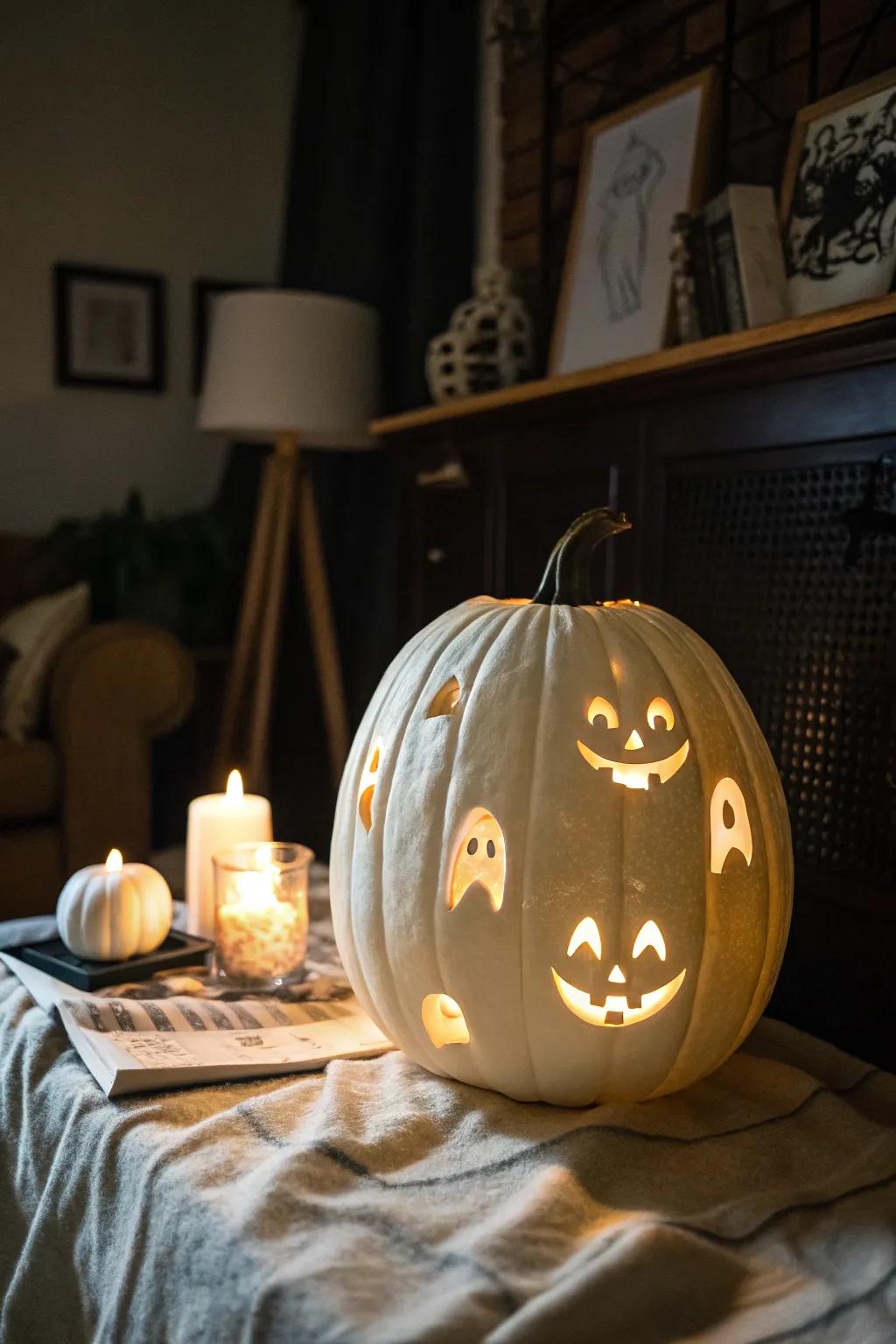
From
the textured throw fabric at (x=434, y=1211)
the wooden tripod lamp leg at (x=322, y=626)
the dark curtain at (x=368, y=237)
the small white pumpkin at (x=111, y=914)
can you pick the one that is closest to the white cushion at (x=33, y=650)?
the wooden tripod lamp leg at (x=322, y=626)

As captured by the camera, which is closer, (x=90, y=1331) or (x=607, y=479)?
(x=90, y=1331)

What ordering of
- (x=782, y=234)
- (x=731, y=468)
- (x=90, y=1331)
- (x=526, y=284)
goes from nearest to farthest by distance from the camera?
(x=90, y=1331) < (x=731, y=468) < (x=782, y=234) < (x=526, y=284)

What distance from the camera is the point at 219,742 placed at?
2799 millimetres

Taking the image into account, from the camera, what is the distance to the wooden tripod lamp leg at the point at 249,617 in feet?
9.02

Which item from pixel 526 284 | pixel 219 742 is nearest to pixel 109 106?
pixel 526 284

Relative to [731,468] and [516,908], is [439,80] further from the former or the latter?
[516,908]

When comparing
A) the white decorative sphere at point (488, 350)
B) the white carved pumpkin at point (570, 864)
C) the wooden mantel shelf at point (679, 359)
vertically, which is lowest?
the white carved pumpkin at point (570, 864)

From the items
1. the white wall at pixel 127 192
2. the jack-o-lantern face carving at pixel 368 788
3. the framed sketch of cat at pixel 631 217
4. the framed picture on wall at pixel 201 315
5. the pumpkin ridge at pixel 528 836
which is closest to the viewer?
the pumpkin ridge at pixel 528 836

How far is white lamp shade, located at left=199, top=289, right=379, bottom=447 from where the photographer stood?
8.32 ft

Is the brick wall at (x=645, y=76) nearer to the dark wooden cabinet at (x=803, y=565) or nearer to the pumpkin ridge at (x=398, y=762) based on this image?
the dark wooden cabinet at (x=803, y=565)

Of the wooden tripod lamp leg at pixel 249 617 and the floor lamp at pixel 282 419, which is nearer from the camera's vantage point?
the floor lamp at pixel 282 419

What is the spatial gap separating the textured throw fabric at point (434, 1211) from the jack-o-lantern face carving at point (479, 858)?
0.58ft

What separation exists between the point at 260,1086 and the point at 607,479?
3.28ft

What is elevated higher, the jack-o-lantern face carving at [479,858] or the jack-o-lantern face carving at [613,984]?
the jack-o-lantern face carving at [479,858]
